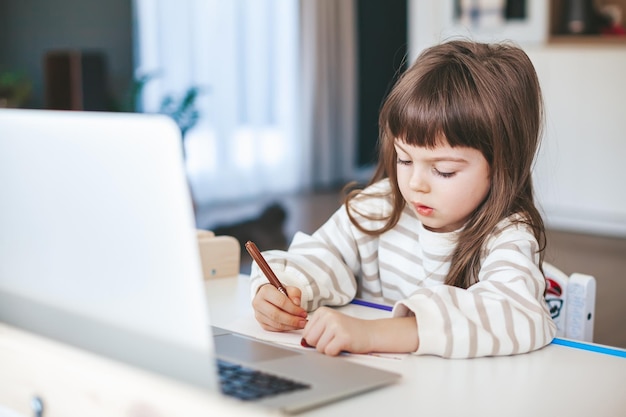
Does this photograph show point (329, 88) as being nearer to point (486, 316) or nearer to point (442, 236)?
point (442, 236)

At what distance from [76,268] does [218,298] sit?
1.83 feet

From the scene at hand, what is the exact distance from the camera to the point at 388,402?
80 cm

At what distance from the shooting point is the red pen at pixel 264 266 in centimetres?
109

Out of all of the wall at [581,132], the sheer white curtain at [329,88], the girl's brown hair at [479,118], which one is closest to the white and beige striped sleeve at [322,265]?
the girl's brown hair at [479,118]

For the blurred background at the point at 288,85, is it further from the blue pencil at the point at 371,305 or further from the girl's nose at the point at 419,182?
the girl's nose at the point at 419,182

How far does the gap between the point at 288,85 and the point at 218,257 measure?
410 centimetres

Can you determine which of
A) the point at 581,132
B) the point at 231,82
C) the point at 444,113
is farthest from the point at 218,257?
the point at 231,82

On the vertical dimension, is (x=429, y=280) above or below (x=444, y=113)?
below

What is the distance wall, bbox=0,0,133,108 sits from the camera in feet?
14.5

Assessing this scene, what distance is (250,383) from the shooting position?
2.49 feet

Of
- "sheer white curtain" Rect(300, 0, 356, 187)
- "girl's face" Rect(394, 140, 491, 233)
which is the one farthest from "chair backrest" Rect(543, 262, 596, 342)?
"sheer white curtain" Rect(300, 0, 356, 187)

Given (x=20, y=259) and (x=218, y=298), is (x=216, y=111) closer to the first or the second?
(x=218, y=298)

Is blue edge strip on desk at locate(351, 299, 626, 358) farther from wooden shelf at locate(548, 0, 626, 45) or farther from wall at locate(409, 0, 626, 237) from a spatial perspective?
wooden shelf at locate(548, 0, 626, 45)

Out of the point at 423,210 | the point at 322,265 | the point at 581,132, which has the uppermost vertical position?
the point at 423,210
